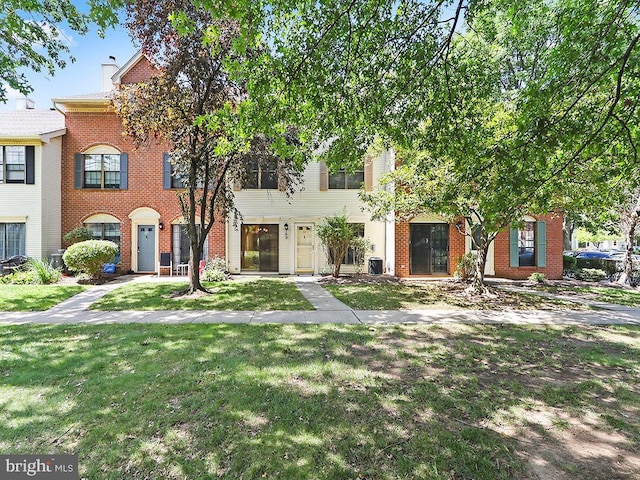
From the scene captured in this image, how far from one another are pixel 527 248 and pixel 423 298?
25.9 ft

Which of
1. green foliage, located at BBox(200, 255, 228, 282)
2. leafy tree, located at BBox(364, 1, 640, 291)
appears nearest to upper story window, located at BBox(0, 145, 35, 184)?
green foliage, located at BBox(200, 255, 228, 282)

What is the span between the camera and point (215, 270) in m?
12.7

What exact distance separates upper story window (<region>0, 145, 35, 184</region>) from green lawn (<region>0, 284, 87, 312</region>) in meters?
5.02

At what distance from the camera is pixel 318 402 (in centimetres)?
332

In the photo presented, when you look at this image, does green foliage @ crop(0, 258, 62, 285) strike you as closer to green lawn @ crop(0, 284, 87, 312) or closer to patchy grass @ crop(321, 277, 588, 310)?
green lawn @ crop(0, 284, 87, 312)

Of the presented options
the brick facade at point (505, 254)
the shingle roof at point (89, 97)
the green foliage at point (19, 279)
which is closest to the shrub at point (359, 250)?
the brick facade at point (505, 254)

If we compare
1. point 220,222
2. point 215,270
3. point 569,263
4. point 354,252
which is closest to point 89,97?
point 220,222

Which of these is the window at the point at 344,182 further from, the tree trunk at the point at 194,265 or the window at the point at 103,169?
the window at the point at 103,169

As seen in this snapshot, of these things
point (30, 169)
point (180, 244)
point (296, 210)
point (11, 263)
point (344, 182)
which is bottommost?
point (11, 263)

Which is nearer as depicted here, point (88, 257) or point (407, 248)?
point (88, 257)

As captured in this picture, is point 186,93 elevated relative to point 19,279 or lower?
elevated

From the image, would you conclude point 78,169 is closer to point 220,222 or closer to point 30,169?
point 30,169

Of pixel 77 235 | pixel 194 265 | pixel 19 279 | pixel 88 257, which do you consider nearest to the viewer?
pixel 194 265

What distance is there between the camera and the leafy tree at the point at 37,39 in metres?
6.96
